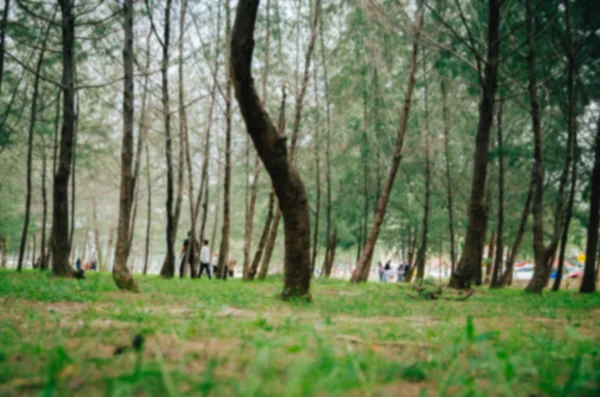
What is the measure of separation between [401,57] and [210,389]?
1669cm

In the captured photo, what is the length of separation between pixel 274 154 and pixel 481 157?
6.66 m

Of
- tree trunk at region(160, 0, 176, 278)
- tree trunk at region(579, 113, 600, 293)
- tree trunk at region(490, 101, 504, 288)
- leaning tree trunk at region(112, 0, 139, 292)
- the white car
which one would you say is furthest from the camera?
the white car

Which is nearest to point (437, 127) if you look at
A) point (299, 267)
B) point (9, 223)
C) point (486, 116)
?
point (486, 116)

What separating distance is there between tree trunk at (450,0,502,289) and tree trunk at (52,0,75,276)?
9.76 metres

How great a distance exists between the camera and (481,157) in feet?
33.9

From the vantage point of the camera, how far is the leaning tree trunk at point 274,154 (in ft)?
17.8

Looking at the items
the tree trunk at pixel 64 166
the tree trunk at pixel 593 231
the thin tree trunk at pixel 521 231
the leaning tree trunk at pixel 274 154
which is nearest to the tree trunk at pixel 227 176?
the tree trunk at pixel 64 166

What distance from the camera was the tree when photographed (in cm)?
543

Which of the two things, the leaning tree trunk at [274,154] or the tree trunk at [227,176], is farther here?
the tree trunk at [227,176]

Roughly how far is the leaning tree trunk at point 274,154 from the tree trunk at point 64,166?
7.01 metres

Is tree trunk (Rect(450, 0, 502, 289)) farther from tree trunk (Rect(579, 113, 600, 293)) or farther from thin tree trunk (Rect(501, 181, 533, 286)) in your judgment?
thin tree trunk (Rect(501, 181, 533, 286))

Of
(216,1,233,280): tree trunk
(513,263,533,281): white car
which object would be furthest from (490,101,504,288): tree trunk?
(513,263,533,281): white car

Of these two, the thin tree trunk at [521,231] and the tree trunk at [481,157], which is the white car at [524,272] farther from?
the tree trunk at [481,157]

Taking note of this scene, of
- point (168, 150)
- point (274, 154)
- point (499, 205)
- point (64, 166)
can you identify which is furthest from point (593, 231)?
point (168, 150)
